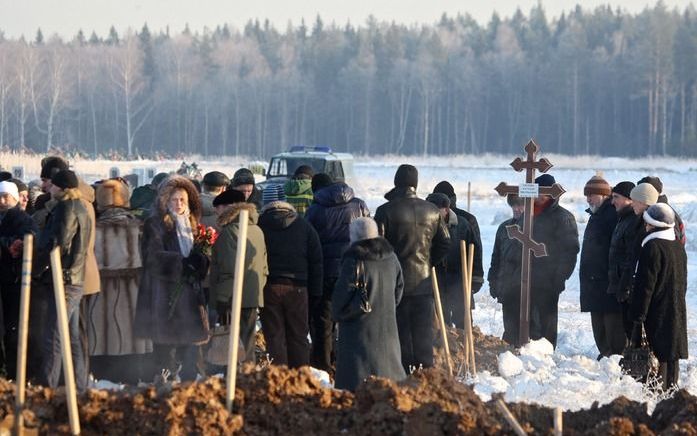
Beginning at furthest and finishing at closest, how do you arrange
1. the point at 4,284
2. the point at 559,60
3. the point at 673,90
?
the point at 559,60, the point at 673,90, the point at 4,284

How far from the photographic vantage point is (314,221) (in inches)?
404

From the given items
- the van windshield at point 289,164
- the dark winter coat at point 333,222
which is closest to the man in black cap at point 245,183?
the dark winter coat at point 333,222

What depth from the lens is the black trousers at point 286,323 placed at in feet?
31.0

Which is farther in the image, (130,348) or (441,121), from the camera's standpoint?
(441,121)

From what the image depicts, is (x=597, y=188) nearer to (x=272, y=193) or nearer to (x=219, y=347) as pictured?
(x=219, y=347)

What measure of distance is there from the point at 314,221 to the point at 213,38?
11999 cm

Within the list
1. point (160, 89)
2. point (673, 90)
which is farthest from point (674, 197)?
point (160, 89)

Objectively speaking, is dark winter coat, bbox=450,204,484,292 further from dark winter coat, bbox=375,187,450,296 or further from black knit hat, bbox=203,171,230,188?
black knit hat, bbox=203,171,230,188

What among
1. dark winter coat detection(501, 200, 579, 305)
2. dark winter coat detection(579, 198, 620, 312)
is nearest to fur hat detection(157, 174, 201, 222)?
dark winter coat detection(579, 198, 620, 312)

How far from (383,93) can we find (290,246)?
90.4 meters

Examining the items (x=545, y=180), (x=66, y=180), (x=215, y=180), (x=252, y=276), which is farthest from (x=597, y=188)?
(x=66, y=180)

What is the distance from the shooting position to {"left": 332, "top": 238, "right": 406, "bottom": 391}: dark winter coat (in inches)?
312

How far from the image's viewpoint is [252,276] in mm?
9078

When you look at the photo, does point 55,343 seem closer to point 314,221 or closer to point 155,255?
point 155,255
